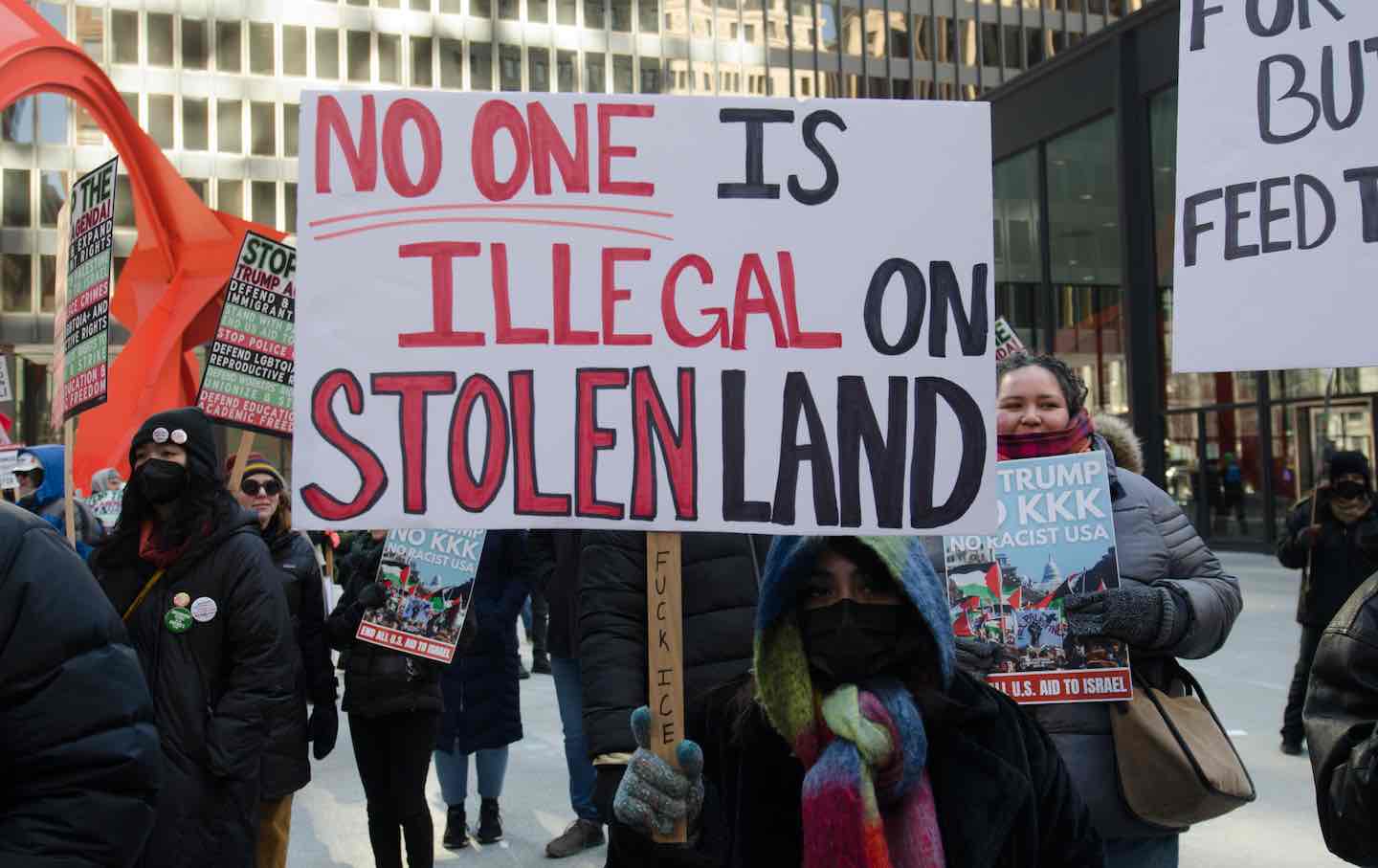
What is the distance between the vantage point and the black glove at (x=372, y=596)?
5.38m

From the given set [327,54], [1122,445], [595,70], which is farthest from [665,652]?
[595,70]

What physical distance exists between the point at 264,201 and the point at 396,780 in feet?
159

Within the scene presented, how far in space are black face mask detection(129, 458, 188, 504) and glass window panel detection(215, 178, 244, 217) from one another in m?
48.4

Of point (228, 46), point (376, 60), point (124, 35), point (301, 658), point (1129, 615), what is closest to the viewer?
point (1129, 615)

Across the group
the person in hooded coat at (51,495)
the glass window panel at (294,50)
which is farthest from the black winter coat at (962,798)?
the glass window panel at (294,50)

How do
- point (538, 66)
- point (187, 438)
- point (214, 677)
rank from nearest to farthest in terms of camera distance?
point (214, 677), point (187, 438), point (538, 66)

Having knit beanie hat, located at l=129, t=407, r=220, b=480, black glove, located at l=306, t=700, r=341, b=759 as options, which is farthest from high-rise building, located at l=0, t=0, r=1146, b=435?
knit beanie hat, located at l=129, t=407, r=220, b=480

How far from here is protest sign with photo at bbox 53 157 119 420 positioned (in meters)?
5.97

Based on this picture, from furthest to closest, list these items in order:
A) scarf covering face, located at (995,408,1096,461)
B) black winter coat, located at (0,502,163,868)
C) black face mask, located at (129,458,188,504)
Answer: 1. black face mask, located at (129,458,188,504)
2. scarf covering face, located at (995,408,1096,461)
3. black winter coat, located at (0,502,163,868)

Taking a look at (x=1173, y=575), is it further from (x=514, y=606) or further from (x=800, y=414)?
(x=514, y=606)

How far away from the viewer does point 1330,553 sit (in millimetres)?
7742

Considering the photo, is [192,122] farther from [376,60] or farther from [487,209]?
[487,209]

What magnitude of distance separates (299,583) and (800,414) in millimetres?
3188

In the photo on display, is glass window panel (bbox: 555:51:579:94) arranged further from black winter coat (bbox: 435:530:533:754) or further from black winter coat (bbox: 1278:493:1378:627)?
black winter coat (bbox: 435:530:533:754)
